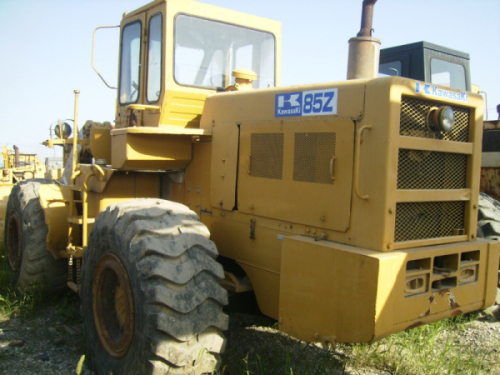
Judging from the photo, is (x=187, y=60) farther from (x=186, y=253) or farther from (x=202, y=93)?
(x=186, y=253)

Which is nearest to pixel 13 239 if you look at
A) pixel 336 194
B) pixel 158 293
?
pixel 158 293

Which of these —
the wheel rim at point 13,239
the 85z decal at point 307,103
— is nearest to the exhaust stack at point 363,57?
the 85z decal at point 307,103

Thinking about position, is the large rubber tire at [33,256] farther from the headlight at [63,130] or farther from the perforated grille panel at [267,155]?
the perforated grille panel at [267,155]

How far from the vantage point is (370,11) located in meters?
4.99

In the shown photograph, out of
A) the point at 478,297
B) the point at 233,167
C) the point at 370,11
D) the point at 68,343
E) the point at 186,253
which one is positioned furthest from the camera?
the point at 370,11

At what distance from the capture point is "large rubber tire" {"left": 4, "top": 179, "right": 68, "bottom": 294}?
524cm

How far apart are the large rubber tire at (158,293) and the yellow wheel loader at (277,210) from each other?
0.01 metres

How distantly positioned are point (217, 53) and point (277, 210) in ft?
6.06

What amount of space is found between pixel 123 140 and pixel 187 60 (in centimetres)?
99

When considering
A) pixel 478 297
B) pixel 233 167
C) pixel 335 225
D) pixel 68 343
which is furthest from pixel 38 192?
pixel 478 297

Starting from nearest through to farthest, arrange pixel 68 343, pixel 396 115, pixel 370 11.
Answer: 1. pixel 396 115
2. pixel 68 343
3. pixel 370 11

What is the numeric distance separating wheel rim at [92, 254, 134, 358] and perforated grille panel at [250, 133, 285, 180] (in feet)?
4.14

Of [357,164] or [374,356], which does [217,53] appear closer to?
[357,164]

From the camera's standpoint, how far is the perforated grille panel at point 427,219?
322 cm
